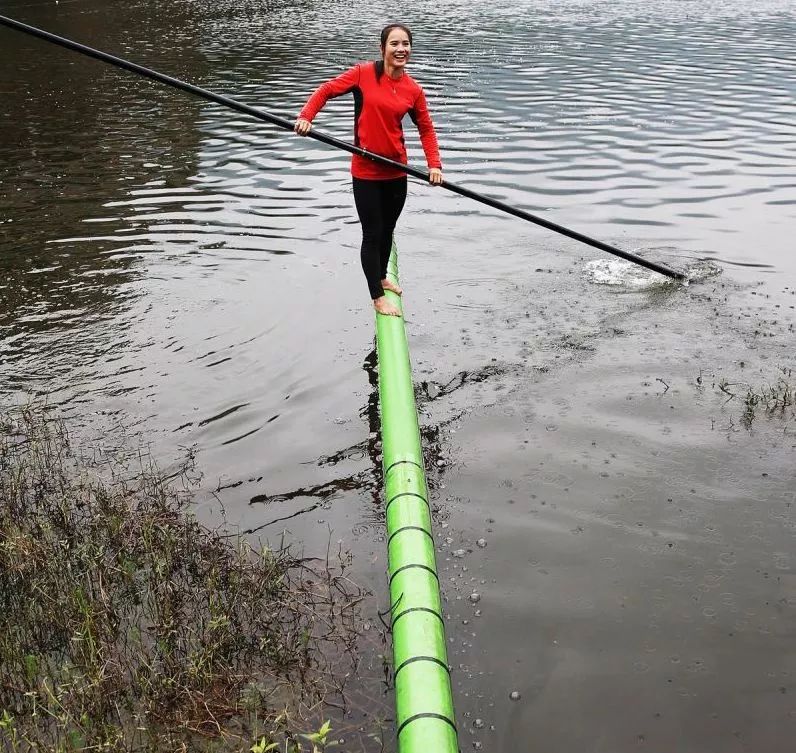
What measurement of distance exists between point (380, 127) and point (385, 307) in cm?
160

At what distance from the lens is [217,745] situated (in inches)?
168

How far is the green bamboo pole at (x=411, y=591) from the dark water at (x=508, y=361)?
443 millimetres

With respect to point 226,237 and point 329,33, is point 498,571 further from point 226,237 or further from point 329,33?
point 329,33

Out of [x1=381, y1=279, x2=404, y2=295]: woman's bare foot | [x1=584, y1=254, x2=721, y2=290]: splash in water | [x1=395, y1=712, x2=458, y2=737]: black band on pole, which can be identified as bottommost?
[x1=395, y1=712, x2=458, y2=737]: black band on pole

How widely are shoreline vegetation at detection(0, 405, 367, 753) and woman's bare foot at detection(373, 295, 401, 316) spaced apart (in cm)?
254

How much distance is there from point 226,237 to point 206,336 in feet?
10.8

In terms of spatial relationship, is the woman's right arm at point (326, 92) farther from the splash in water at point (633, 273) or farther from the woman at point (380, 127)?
the splash in water at point (633, 273)

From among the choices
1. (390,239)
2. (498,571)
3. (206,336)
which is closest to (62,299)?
(206,336)

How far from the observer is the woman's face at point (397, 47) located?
23.8ft

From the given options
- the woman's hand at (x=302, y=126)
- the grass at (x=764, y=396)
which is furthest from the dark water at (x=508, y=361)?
the woman's hand at (x=302, y=126)

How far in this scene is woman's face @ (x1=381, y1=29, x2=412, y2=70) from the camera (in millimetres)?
7258

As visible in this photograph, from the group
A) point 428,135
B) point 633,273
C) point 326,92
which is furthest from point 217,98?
point 633,273

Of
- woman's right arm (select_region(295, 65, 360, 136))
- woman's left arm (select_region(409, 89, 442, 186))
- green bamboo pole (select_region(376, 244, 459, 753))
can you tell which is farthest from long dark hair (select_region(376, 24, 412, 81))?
green bamboo pole (select_region(376, 244, 459, 753))

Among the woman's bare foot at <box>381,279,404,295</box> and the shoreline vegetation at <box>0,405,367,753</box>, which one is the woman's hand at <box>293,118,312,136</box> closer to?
the woman's bare foot at <box>381,279,404,295</box>
